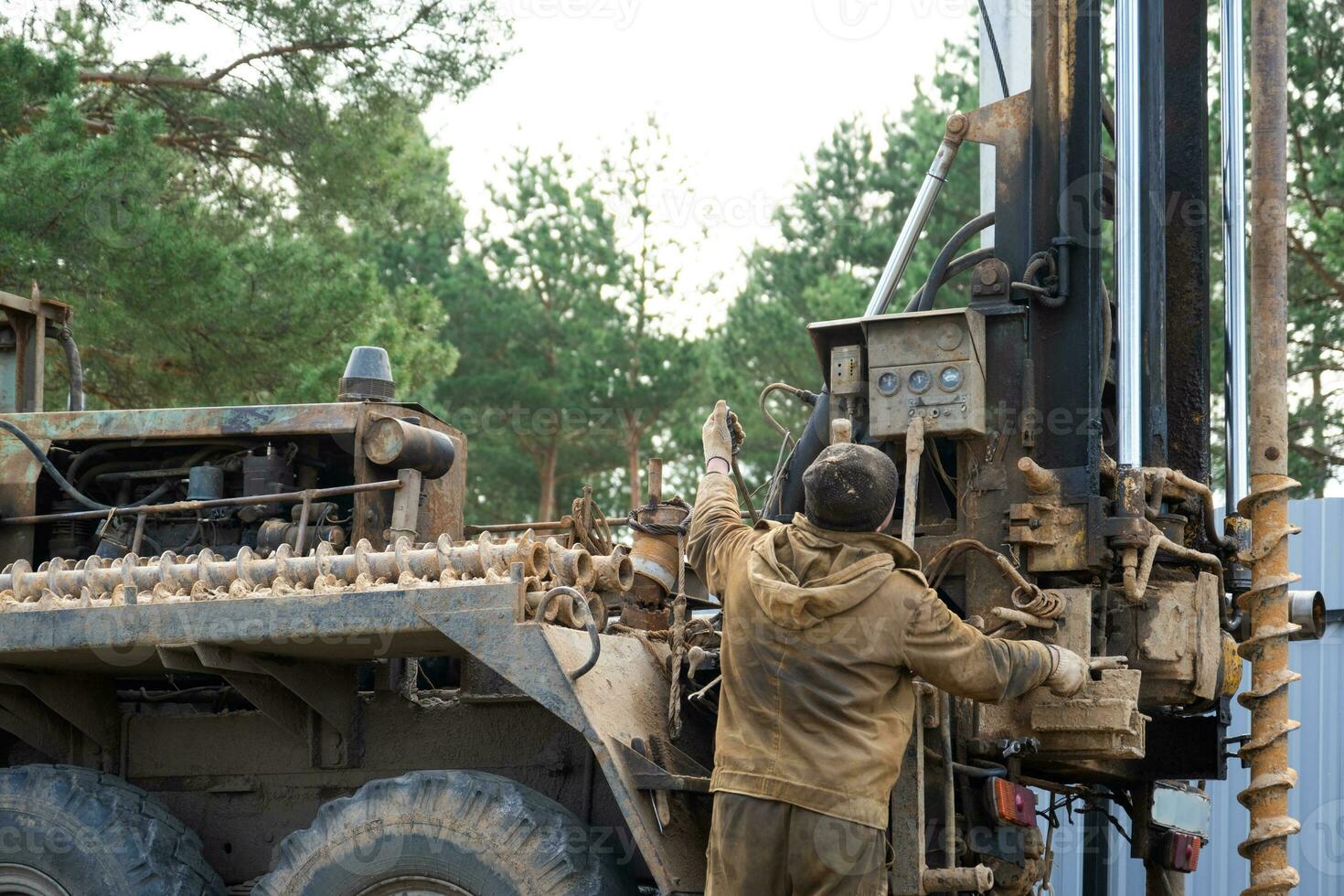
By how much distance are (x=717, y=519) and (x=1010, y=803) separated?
1200mm

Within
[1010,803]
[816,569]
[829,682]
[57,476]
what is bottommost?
[1010,803]

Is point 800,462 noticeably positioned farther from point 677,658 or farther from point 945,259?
point 677,658

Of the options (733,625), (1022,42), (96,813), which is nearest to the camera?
(733,625)

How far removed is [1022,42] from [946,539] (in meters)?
3.72

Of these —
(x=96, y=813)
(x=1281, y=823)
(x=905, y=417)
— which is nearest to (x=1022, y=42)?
(x=905, y=417)

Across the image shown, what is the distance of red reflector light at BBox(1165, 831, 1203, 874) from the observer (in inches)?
247

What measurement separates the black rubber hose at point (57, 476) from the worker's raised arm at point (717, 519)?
226 cm

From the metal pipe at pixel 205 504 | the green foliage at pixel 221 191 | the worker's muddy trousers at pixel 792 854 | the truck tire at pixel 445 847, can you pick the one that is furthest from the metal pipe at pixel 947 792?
the green foliage at pixel 221 191

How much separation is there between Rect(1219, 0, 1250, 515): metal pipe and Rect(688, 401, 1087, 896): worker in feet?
7.47

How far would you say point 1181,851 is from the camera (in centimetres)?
628

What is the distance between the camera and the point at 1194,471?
21.2ft

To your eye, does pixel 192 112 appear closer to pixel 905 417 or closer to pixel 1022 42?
pixel 1022 42

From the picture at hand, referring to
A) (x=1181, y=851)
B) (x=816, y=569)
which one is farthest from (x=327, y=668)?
(x=1181, y=851)

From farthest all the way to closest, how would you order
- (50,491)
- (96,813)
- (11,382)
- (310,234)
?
(310,234) < (11,382) < (50,491) < (96,813)
